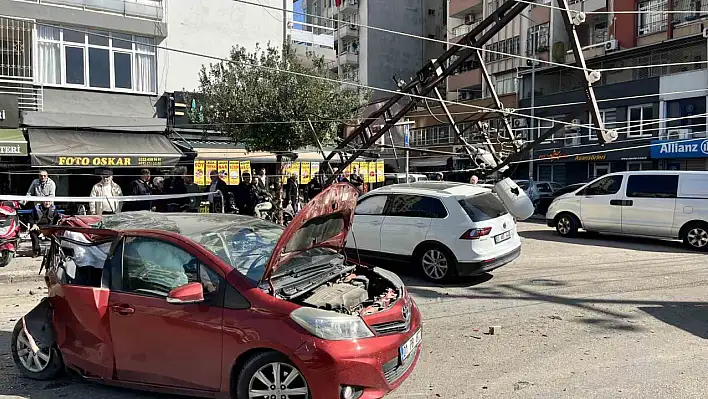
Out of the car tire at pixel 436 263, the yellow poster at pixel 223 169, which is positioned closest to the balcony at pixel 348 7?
the yellow poster at pixel 223 169

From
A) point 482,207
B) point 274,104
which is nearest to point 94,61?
point 274,104

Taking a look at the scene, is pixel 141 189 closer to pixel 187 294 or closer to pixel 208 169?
pixel 208 169

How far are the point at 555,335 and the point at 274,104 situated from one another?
11.1 meters

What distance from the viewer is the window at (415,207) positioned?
337 inches

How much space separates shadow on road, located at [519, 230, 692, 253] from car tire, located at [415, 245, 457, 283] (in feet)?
19.6

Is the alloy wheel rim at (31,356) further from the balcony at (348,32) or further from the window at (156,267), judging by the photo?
the balcony at (348,32)

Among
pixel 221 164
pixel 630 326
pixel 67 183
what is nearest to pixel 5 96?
pixel 67 183

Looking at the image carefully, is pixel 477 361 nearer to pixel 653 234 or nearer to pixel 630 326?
pixel 630 326

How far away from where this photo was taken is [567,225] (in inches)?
559

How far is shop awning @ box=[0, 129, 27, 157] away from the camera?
14.2 metres

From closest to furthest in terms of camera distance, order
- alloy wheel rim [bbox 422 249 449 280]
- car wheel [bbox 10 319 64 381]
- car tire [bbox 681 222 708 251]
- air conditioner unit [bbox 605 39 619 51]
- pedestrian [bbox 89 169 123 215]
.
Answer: car wheel [bbox 10 319 64 381]
alloy wheel rim [bbox 422 249 449 280]
pedestrian [bbox 89 169 123 215]
car tire [bbox 681 222 708 251]
air conditioner unit [bbox 605 39 619 51]

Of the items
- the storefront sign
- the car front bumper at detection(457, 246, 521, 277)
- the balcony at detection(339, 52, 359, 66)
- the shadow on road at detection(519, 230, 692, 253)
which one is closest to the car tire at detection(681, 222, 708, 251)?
the shadow on road at detection(519, 230, 692, 253)

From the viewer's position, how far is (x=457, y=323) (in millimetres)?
6398

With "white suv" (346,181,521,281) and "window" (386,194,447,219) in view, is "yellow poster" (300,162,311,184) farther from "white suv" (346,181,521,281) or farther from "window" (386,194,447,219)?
"window" (386,194,447,219)
